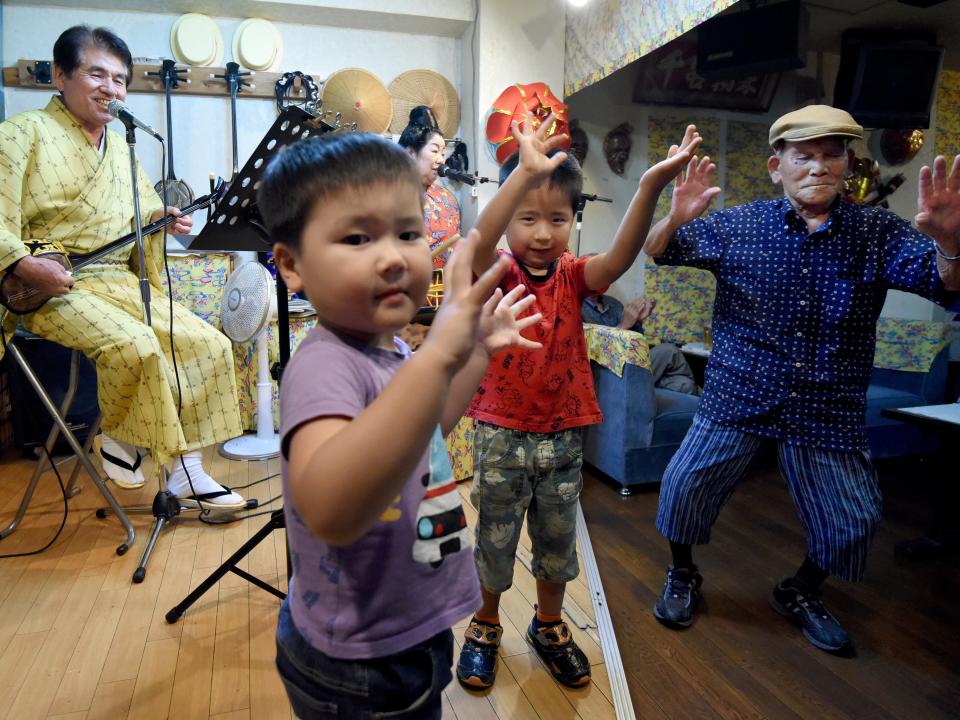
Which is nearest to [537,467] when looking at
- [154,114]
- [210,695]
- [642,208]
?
[642,208]

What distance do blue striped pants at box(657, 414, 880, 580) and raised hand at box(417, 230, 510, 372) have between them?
1.40 meters

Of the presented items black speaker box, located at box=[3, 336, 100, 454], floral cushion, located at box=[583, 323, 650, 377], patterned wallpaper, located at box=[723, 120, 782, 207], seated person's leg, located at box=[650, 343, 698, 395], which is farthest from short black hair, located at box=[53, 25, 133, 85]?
patterned wallpaper, located at box=[723, 120, 782, 207]

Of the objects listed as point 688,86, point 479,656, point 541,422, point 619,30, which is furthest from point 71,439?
→ point 688,86

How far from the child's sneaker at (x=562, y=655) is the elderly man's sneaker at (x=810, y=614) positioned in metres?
0.68

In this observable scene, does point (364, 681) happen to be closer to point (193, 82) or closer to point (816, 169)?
point (816, 169)

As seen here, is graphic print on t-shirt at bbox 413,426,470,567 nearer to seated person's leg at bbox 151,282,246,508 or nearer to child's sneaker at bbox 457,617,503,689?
child's sneaker at bbox 457,617,503,689

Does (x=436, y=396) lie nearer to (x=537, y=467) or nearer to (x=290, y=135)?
(x=537, y=467)

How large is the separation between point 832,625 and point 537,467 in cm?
102

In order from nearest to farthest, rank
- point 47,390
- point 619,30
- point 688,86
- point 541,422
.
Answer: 1. point 541,422
2. point 619,30
3. point 47,390
4. point 688,86

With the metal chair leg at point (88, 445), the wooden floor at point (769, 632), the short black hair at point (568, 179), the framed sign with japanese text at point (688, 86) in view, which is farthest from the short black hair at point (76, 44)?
the framed sign with japanese text at point (688, 86)

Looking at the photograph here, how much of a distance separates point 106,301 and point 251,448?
4.44 ft

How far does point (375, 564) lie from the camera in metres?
0.72

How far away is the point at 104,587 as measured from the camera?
201 cm

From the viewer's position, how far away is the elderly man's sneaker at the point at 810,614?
1.76m
